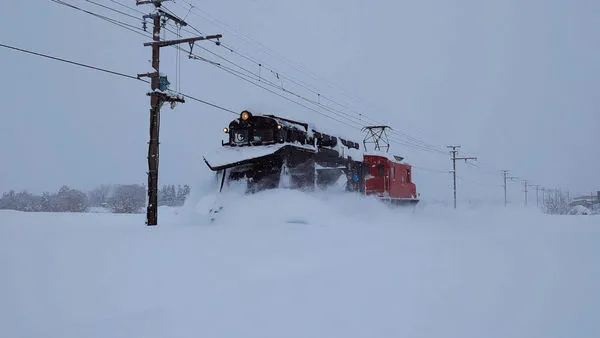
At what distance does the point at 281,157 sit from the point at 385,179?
7.12 meters

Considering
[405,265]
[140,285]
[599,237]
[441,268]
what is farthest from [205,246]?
[599,237]

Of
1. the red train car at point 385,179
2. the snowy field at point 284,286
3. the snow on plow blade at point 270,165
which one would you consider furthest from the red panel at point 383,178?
the snowy field at point 284,286

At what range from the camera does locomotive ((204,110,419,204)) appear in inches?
480

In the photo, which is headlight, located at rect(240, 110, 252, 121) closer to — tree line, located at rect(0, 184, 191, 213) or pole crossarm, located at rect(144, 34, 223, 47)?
pole crossarm, located at rect(144, 34, 223, 47)

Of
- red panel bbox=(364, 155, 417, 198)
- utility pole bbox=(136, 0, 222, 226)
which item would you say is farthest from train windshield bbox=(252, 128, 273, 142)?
red panel bbox=(364, 155, 417, 198)

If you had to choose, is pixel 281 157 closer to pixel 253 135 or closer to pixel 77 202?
pixel 253 135

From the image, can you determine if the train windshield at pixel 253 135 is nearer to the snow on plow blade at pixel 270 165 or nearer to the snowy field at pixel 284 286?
the snow on plow blade at pixel 270 165

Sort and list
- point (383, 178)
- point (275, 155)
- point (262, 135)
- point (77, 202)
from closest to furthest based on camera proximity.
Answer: point (275, 155) < point (262, 135) < point (383, 178) < point (77, 202)

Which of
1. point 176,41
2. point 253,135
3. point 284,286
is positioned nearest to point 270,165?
point 253,135

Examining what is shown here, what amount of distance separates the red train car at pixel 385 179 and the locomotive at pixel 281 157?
1577 millimetres

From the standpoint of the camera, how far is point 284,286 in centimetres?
534

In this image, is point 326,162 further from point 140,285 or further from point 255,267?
point 140,285

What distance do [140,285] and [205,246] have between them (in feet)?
8.29

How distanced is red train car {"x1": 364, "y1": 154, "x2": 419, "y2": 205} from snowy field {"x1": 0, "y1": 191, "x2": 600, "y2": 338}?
8.15m
